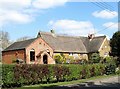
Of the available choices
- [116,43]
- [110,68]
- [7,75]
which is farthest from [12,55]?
[7,75]

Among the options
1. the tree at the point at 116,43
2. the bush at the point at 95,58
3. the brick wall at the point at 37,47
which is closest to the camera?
the tree at the point at 116,43

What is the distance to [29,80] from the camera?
91.8 ft

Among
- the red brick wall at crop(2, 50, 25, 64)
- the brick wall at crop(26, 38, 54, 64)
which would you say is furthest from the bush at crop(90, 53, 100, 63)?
the red brick wall at crop(2, 50, 25, 64)

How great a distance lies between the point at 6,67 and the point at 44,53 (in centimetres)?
3007

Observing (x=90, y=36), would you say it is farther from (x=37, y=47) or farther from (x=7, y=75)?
(x=7, y=75)

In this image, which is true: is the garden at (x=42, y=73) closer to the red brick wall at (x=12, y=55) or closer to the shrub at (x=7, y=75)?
the shrub at (x=7, y=75)

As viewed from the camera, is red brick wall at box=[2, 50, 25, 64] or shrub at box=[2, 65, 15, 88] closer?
shrub at box=[2, 65, 15, 88]

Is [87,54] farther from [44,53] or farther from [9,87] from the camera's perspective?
[9,87]

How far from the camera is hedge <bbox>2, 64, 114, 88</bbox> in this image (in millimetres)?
25891

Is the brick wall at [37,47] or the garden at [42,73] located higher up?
the brick wall at [37,47]

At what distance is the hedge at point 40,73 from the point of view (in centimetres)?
2589

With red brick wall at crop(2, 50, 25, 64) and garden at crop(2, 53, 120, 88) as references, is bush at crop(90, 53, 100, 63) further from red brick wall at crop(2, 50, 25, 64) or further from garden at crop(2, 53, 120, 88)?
garden at crop(2, 53, 120, 88)

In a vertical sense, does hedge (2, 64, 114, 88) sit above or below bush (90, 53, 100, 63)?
below

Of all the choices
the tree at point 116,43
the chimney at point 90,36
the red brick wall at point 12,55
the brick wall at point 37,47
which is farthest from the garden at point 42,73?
the chimney at point 90,36
